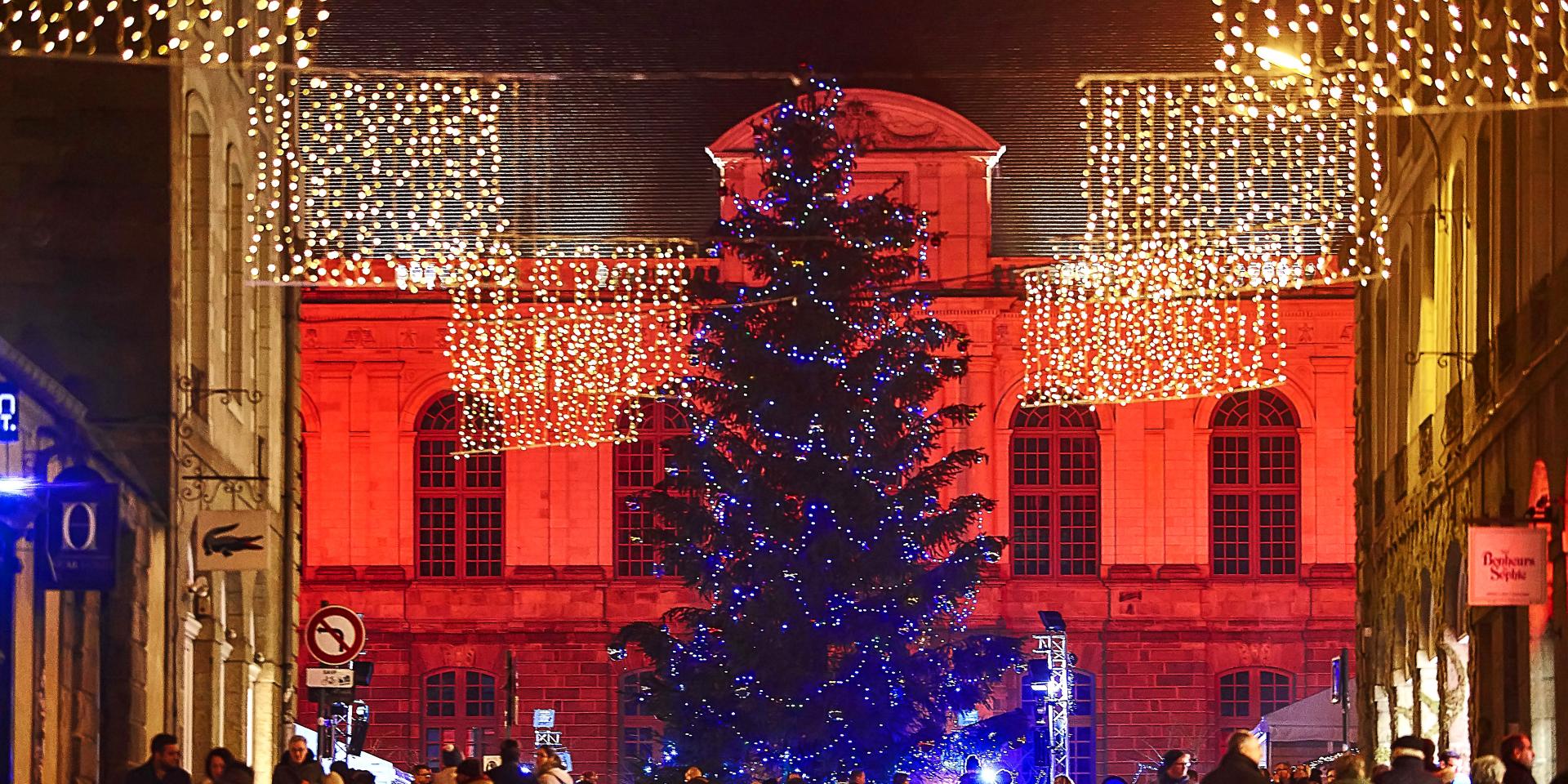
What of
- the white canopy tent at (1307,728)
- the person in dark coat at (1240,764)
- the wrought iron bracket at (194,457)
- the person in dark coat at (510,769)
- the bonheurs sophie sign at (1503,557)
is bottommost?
the white canopy tent at (1307,728)

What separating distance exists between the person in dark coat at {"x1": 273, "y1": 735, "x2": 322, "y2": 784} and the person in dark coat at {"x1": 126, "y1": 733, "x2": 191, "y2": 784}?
2.27 metres

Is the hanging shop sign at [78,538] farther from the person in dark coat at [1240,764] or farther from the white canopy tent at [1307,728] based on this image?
the white canopy tent at [1307,728]

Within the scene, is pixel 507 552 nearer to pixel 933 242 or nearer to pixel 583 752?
pixel 583 752

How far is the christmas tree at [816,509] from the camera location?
2722 centimetres

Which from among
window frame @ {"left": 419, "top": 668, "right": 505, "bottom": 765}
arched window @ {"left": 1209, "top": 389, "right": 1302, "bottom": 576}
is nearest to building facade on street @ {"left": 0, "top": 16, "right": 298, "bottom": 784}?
window frame @ {"left": 419, "top": 668, "right": 505, "bottom": 765}

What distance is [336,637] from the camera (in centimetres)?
2152

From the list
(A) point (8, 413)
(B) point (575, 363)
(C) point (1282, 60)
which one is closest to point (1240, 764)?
(C) point (1282, 60)

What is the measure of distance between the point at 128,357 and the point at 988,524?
25205 millimetres

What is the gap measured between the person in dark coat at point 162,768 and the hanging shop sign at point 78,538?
2.59 meters

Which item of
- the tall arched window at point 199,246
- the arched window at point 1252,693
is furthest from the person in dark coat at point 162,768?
the arched window at point 1252,693

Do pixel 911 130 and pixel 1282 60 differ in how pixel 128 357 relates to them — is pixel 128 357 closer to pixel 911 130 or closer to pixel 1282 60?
pixel 1282 60

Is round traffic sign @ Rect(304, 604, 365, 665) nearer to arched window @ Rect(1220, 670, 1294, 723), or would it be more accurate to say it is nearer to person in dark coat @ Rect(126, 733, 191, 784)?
person in dark coat @ Rect(126, 733, 191, 784)

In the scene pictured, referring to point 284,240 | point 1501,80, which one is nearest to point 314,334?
point 284,240

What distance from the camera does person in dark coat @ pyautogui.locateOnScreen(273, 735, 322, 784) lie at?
17531 mm
